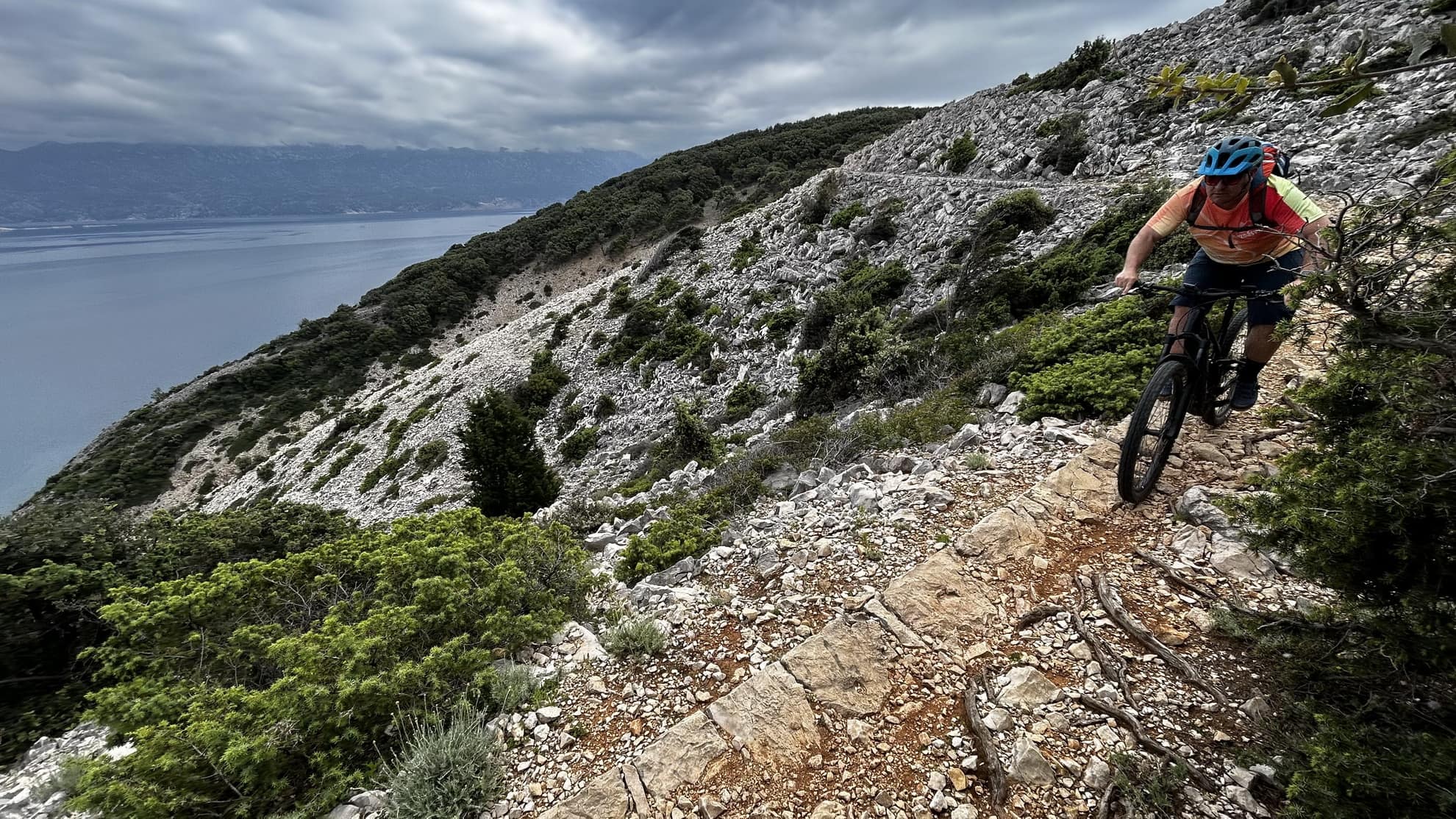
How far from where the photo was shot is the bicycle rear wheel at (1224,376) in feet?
16.8

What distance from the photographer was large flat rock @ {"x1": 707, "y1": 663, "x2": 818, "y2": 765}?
3580 millimetres

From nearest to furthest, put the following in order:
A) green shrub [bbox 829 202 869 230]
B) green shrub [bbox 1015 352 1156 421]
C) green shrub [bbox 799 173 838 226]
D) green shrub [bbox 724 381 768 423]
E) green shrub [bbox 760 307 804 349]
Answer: green shrub [bbox 1015 352 1156 421]
green shrub [bbox 724 381 768 423]
green shrub [bbox 760 307 804 349]
green shrub [bbox 829 202 869 230]
green shrub [bbox 799 173 838 226]

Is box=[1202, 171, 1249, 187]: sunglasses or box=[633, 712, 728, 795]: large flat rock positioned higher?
box=[1202, 171, 1249, 187]: sunglasses

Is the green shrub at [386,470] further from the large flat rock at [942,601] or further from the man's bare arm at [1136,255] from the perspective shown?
the man's bare arm at [1136,255]

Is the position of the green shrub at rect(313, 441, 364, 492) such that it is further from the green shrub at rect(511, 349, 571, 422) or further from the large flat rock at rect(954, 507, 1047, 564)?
the large flat rock at rect(954, 507, 1047, 564)

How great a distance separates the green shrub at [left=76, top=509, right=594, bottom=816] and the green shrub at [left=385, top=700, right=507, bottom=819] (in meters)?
0.30

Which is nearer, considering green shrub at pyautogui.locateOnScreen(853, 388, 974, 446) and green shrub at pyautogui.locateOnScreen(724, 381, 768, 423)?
green shrub at pyautogui.locateOnScreen(853, 388, 974, 446)

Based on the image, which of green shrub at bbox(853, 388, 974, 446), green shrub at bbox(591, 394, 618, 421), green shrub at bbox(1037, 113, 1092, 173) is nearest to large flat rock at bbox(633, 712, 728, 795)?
green shrub at bbox(853, 388, 974, 446)

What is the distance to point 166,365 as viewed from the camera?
83.2m

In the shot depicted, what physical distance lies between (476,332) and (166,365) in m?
65.7

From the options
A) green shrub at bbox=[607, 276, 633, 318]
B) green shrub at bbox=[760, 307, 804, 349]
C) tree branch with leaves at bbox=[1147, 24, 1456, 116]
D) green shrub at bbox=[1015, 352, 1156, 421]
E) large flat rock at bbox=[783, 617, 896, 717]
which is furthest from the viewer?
green shrub at bbox=[607, 276, 633, 318]

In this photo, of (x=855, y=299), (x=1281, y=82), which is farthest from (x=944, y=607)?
(x=855, y=299)

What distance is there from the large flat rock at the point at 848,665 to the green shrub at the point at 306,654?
211 cm

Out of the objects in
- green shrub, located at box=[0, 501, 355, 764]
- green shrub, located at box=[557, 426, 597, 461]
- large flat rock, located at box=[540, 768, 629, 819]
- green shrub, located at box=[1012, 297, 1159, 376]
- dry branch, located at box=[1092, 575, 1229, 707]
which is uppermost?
green shrub, located at box=[1012, 297, 1159, 376]
